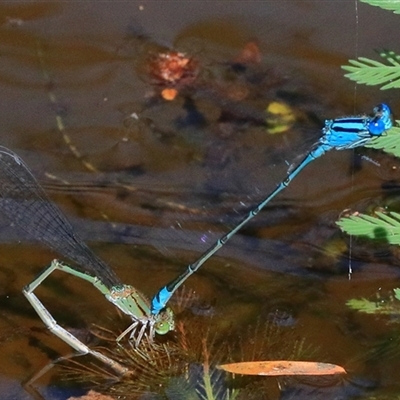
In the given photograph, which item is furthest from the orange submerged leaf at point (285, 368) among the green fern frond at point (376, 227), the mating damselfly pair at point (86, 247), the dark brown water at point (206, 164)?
the green fern frond at point (376, 227)

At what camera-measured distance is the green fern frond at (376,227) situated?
3.61m

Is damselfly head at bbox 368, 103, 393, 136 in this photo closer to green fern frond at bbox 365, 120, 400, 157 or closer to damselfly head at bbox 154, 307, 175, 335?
green fern frond at bbox 365, 120, 400, 157

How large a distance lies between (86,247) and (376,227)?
1.58 m

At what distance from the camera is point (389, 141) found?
3514mm

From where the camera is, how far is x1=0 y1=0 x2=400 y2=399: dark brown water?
3.85 meters

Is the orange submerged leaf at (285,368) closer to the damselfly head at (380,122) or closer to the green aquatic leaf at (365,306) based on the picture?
the green aquatic leaf at (365,306)

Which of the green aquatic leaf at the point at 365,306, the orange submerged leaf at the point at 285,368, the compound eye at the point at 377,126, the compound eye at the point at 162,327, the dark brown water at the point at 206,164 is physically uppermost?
the compound eye at the point at 377,126

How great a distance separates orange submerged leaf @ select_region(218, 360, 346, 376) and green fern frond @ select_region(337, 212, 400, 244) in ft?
2.29

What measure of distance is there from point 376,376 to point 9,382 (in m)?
1.85

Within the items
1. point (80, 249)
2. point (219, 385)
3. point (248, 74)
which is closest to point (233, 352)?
point (219, 385)

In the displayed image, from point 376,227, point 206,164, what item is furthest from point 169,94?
point 376,227

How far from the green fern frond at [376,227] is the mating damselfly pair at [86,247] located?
0.39 meters

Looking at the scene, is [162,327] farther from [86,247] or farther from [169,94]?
[169,94]

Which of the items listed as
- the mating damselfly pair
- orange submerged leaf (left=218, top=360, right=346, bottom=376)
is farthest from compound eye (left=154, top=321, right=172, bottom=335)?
orange submerged leaf (left=218, top=360, right=346, bottom=376)
